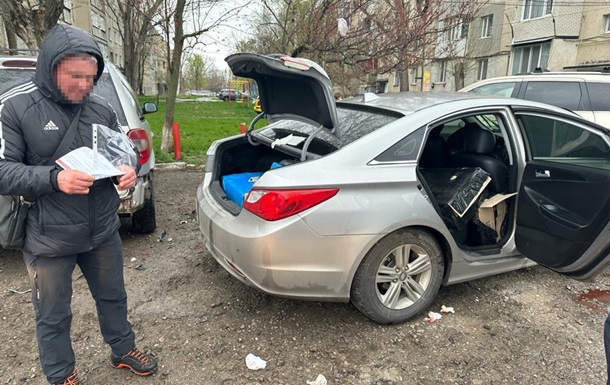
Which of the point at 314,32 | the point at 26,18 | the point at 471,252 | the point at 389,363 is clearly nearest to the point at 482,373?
the point at 389,363

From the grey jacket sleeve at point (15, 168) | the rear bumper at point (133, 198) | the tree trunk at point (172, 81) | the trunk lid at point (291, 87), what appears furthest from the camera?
the tree trunk at point (172, 81)

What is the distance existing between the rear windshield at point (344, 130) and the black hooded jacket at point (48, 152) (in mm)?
1426

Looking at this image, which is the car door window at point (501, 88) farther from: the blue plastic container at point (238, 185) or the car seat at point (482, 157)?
the blue plastic container at point (238, 185)

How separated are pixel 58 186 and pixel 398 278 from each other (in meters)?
2.02

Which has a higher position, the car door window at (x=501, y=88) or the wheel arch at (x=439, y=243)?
the car door window at (x=501, y=88)

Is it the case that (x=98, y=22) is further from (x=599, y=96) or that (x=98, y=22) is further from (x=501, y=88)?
(x=599, y=96)

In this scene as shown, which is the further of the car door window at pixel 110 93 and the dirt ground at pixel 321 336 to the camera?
the car door window at pixel 110 93

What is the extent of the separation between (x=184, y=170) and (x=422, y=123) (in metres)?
5.81

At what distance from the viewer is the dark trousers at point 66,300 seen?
2.01 metres

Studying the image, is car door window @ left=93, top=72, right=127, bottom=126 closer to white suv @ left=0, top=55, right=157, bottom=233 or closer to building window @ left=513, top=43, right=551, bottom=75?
white suv @ left=0, top=55, right=157, bottom=233

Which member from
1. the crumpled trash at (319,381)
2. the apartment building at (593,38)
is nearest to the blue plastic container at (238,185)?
the crumpled trash at (319,381)

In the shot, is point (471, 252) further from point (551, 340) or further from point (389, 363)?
point (389, 363)

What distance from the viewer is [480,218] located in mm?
3240

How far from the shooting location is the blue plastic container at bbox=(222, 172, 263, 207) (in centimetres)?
309
